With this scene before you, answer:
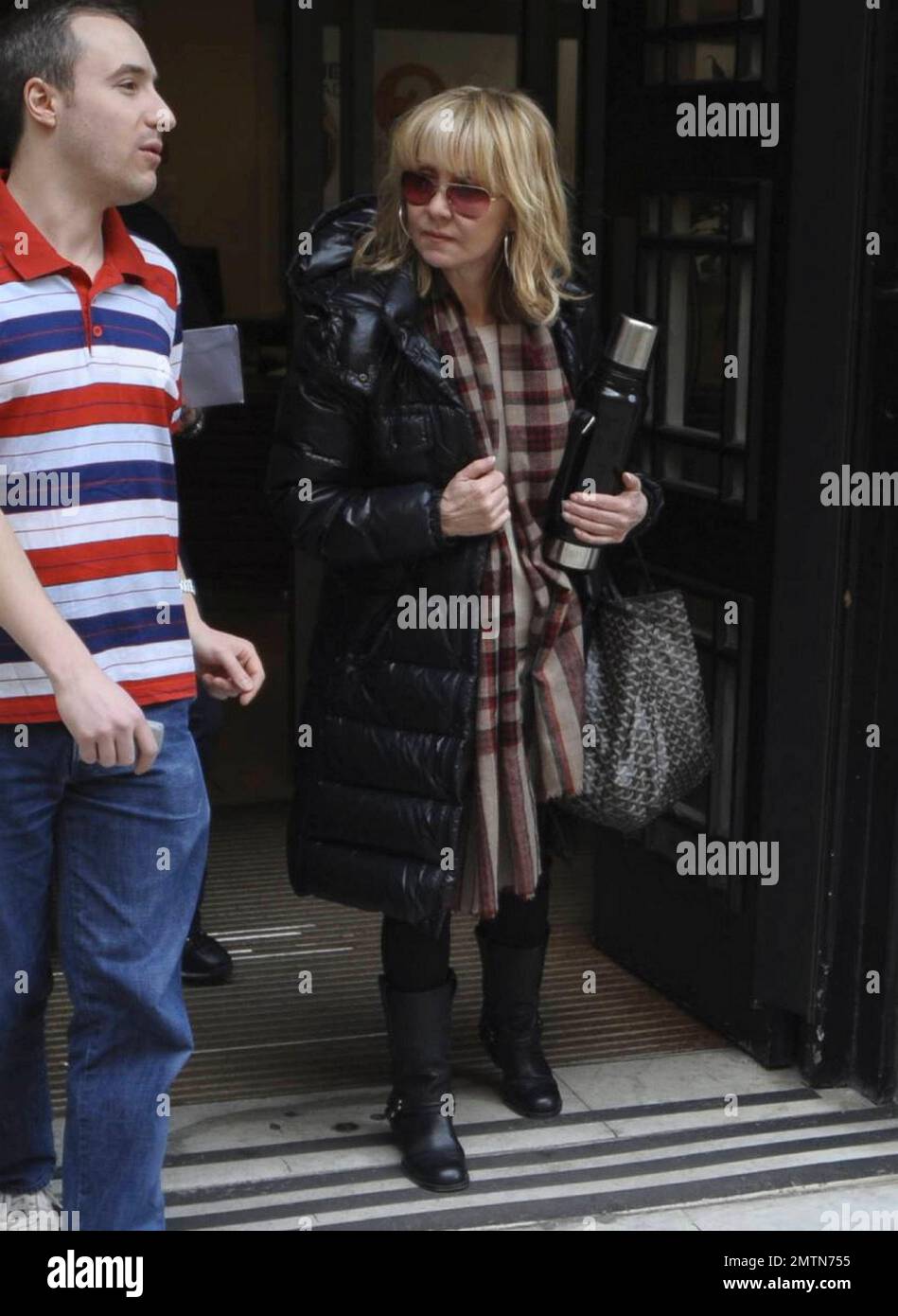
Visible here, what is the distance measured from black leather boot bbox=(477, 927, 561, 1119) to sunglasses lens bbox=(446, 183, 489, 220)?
1310 mm

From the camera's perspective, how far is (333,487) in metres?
3.24

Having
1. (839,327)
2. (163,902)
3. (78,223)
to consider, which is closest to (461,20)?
(839,327)

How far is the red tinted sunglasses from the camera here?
3.13m

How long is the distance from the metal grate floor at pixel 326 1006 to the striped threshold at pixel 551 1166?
0.24 m

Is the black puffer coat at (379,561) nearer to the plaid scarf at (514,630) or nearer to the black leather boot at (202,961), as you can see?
the plaid scarf at (514,630)

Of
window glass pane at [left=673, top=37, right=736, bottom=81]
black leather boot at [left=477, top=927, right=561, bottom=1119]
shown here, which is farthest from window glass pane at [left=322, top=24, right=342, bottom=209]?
black leather boot at [left=477, top=927, right=561, bottom=1119]

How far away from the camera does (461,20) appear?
5.58 m

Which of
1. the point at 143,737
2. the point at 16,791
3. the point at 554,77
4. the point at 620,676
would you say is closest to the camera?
the point at 143,737

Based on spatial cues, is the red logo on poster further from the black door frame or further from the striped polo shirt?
the striped polo shirt

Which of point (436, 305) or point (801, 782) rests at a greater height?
point (436, 305)

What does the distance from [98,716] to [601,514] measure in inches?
43.8

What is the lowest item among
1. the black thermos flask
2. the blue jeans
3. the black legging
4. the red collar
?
the black legging
